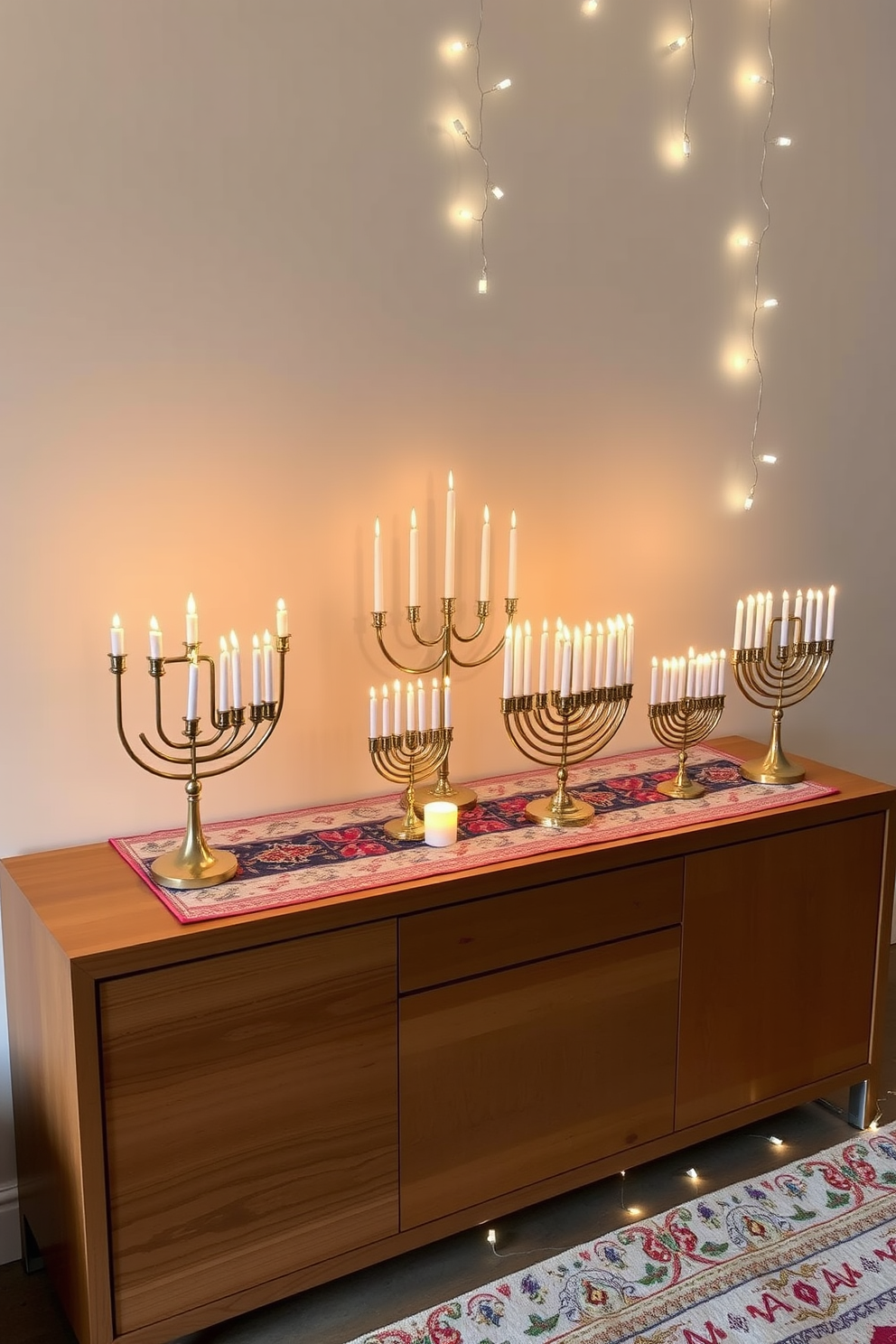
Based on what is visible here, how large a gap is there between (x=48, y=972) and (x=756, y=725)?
5.60ft

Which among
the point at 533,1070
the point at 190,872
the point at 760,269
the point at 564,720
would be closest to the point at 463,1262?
the point at 533,1070

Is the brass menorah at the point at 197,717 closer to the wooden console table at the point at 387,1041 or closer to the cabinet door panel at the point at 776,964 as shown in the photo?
the wooden console table at the point at 387,1041

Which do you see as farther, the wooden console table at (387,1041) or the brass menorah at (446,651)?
the brass menorah at (446,651)

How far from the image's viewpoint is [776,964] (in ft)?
6.86

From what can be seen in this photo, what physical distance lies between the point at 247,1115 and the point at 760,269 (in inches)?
77.2

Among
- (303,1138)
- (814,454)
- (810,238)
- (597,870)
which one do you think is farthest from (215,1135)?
(810,238)

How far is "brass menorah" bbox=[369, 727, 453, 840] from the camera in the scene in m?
1.89

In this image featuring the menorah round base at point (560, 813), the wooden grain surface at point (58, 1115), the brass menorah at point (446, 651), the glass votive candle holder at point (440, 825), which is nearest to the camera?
the wooden grain surface at point (58, 1115)

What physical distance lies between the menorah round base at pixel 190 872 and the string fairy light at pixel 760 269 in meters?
1.46

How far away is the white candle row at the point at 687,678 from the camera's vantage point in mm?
2135

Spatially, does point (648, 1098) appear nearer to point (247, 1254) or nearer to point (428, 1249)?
point (428, 1249)

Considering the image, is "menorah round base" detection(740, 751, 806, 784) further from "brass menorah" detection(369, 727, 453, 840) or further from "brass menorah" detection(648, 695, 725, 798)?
"brass menorah" detection(369, 727, 453, 840)

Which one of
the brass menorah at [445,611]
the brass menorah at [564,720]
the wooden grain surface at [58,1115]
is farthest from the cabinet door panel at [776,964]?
the wooden grain surface at [58,1115]

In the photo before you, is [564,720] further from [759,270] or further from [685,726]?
[759,270]
